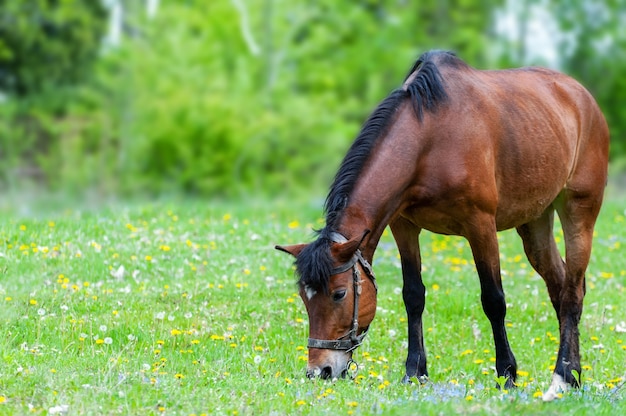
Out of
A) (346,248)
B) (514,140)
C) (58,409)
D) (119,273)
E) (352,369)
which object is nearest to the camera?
(58,409)

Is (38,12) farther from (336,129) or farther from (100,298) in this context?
(100,298)

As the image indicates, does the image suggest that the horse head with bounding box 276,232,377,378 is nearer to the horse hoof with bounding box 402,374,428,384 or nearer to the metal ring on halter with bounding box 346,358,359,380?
the metal ring on halter with bounding box 346,358,359,380

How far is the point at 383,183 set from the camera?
6340 mm

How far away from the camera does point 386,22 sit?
109 feet

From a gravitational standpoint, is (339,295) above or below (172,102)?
below

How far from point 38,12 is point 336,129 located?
1001 cm

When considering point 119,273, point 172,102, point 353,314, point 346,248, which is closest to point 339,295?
point 353,314

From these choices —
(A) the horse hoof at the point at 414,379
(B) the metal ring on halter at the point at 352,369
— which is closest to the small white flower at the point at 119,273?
(B) the metal ring on halter at the point at 352,369

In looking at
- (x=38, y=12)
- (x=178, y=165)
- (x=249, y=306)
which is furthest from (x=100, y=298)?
(x=38, y=12)

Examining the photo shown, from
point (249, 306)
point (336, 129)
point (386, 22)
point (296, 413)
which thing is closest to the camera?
point (296, 413)

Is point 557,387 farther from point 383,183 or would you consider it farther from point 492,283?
point 383,183

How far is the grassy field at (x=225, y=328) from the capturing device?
548 cm

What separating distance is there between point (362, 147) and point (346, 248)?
964 millimetres

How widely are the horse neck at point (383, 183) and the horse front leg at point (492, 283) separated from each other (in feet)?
2.26
